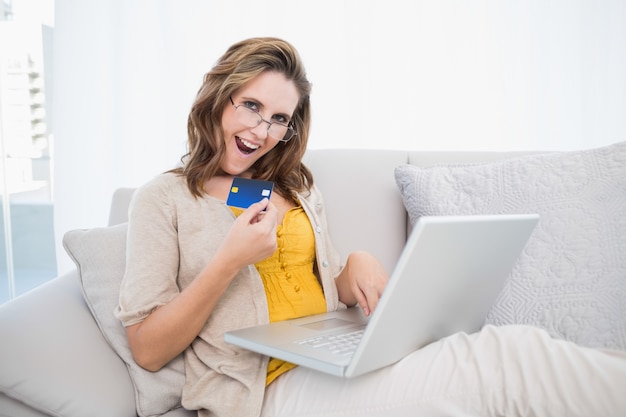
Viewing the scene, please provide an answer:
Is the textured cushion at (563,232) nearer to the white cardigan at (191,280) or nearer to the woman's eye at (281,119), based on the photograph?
the woman's eye at (281,119)

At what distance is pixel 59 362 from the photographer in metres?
1.09

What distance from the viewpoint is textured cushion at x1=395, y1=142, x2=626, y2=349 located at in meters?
1.27

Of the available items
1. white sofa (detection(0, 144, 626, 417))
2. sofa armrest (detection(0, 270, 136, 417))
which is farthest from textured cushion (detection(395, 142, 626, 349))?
sofa armrest (detection(0, 270, 136, 417))

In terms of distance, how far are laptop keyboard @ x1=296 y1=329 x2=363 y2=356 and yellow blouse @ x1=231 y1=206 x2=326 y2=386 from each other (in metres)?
0.21

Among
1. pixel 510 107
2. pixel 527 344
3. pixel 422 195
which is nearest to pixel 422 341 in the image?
pixel 527 344

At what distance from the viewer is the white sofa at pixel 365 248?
3.50 feet

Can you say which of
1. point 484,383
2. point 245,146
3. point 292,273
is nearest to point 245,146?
point 245,146

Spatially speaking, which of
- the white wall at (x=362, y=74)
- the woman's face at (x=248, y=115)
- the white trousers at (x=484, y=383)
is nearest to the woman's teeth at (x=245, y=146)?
the woman's face at (x=248, y=115)

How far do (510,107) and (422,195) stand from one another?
103cm

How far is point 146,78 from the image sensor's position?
8.34ft

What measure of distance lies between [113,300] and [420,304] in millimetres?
654

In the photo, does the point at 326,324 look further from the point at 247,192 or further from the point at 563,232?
the point at 563,232

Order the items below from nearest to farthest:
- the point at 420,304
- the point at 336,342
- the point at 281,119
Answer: the point at 420,304 → the point at 336,342 → the point at 281,119

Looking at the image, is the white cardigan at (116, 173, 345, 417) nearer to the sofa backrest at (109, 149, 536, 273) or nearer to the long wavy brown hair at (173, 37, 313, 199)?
the long wavy brown hair at (173, 37, 313, 199)
